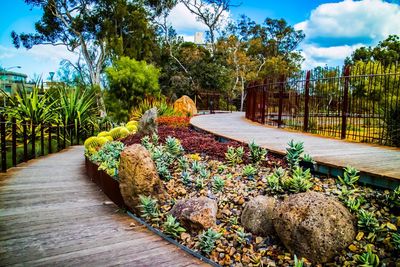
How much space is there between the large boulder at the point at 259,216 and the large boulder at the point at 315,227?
0.66ft

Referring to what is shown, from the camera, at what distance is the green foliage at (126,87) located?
51.6ft

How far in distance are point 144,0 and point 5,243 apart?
28.9 meters

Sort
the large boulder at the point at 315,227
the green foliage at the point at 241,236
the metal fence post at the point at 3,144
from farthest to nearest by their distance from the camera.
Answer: the metal fence post at the point at 3,144 < the green foliage at the point at 241,236 < the large boulder at the point at 315,227

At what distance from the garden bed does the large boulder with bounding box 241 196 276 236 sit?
7 centimetres

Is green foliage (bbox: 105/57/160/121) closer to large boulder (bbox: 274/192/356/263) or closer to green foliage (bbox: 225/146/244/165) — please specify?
green foliage (bbox: 225/146/244/165)

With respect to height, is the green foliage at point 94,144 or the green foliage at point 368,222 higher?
the green foliage at point 94,144

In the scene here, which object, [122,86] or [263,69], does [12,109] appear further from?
[263,69]

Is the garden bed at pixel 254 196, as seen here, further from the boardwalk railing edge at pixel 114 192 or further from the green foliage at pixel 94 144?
the green foliage at pixel 94 144

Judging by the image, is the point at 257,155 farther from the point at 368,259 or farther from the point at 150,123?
the point at 150,123

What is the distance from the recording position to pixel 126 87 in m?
16.0

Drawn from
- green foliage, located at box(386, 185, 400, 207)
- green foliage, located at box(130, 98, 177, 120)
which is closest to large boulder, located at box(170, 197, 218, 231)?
green foliage, located at box(386, 185, 400, 207)

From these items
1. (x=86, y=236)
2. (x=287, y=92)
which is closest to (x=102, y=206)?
(x=86, y=236)

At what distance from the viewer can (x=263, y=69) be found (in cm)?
3569

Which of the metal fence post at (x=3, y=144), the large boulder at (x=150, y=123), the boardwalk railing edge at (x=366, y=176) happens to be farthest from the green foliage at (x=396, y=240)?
the metal fence post at (x=3, y=144)
